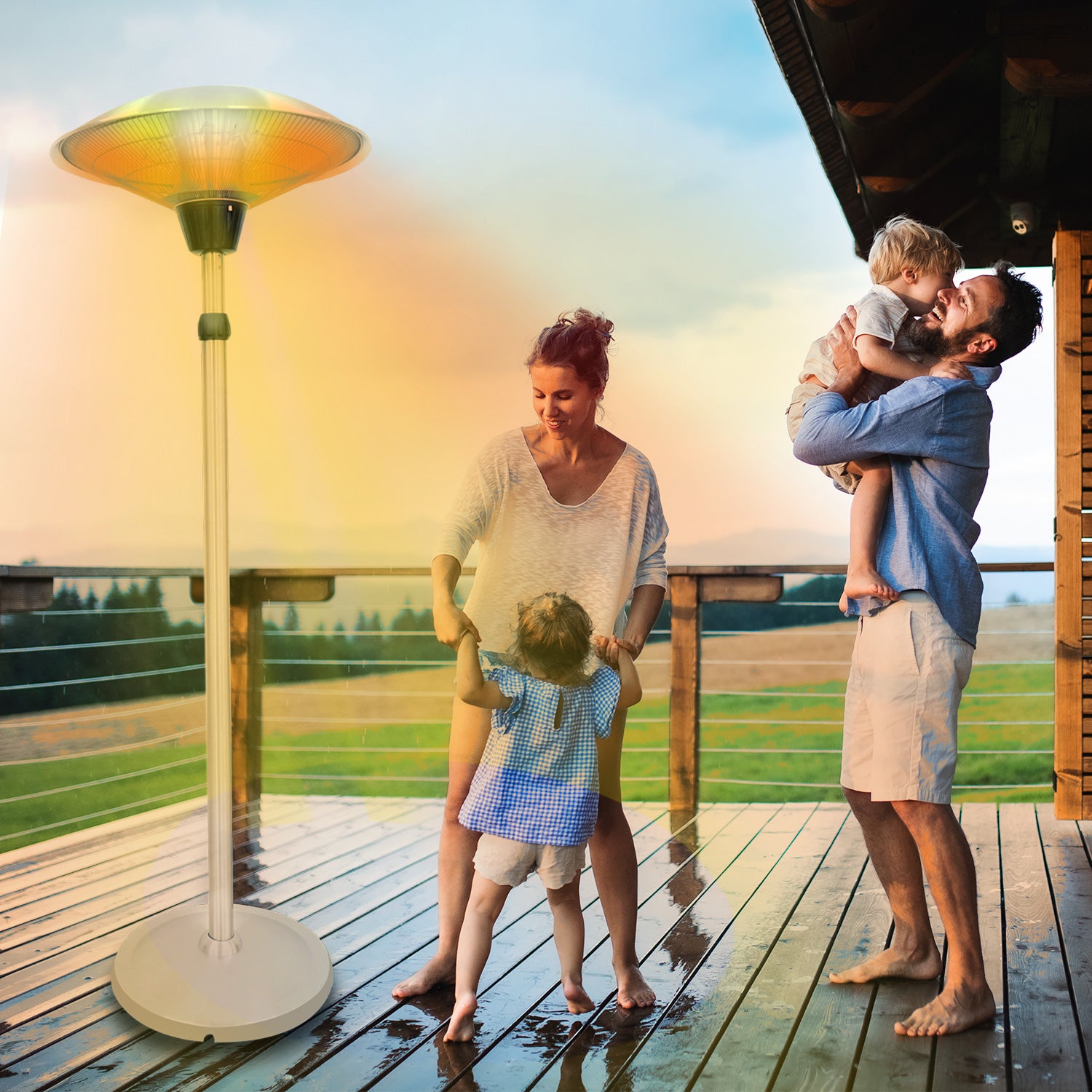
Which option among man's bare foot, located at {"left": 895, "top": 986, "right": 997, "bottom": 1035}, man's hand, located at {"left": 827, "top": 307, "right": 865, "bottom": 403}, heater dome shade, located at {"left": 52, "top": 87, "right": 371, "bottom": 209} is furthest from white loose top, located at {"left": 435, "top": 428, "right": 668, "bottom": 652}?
man's bare foot, located at {"left": 895, "top": 986, "right": 997, "bottom": 1035}

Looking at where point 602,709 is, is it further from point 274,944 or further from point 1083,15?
point 1083,15

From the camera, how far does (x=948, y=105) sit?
3723 mm

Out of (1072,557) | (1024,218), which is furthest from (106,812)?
(1024,218)

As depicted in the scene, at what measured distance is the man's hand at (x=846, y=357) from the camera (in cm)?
188

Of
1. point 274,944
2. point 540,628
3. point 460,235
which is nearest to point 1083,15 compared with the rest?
point 460,235

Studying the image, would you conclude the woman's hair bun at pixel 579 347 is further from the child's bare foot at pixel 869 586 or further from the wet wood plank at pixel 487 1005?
the wet wood plank at pixel 487 1005

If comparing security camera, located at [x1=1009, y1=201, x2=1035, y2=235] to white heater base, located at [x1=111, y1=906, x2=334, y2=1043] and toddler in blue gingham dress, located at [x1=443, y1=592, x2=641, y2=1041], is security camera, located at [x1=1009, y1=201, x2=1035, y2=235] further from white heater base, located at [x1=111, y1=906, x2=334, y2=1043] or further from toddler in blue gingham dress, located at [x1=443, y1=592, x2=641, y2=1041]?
white heater base, located at [x1=111, y1=906, x2=334, y2=1043]

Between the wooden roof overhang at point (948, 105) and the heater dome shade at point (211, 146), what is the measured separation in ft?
3.66

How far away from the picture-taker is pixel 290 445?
1725 millimetres

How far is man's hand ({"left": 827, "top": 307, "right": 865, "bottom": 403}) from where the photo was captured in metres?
1.88

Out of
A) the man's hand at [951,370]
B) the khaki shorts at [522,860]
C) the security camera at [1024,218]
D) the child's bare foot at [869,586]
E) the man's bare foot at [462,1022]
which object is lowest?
the man's bare foot at [462,1022]

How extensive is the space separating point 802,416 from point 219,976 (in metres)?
1.26

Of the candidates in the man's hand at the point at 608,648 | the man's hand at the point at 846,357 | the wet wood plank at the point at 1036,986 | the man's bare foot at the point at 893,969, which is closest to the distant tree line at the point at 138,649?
the man's hand at the point at 608,648

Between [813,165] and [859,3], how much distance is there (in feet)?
6.65
